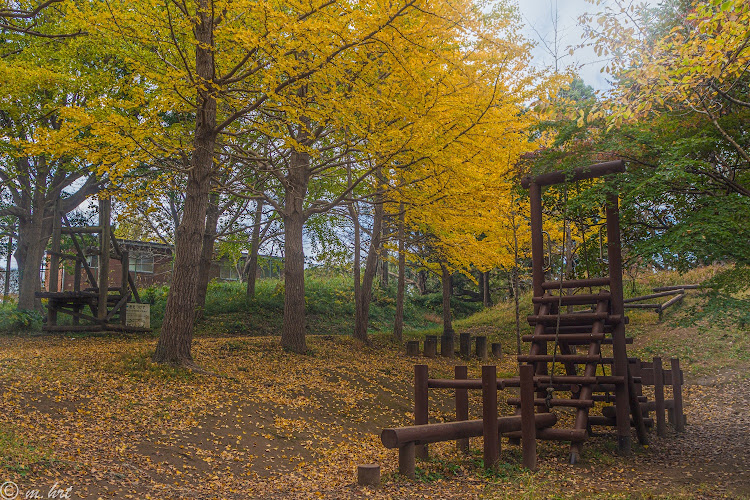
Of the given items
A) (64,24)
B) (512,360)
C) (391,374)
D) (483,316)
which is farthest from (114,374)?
(483,316)

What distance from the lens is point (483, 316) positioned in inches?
1040

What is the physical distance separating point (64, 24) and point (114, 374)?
878 centimetres

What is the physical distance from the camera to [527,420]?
23.1 ft

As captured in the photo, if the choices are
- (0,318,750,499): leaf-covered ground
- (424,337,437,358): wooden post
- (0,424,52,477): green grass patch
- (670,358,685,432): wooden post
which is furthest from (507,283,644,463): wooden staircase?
(424,337,437,358): wooden post

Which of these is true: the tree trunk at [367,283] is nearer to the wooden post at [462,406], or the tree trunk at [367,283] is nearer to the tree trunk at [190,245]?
the tree trunk at [190,245]

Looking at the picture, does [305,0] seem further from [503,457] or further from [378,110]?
[503,457]

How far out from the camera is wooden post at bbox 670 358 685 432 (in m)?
10.0

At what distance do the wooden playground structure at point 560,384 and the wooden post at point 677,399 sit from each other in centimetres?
2

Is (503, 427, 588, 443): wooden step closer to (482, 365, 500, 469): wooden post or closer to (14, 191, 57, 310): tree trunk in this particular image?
(482, 365, 500, 469): wooden post

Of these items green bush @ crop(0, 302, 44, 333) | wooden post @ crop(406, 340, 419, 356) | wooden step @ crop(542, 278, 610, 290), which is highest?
wooden step @ crop(542, 278, 610, 290)

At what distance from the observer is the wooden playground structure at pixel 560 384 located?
6777 millimetres

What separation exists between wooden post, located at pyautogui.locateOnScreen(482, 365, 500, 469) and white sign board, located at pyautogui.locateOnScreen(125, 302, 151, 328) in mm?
11542

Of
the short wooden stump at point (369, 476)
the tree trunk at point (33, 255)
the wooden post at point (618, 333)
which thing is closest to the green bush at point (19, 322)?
the tree trunk at point (33, 255)

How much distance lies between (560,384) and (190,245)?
638cm
